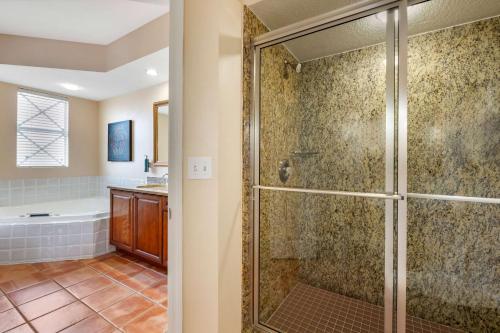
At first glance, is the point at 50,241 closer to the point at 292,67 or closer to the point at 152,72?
the point at 152,72

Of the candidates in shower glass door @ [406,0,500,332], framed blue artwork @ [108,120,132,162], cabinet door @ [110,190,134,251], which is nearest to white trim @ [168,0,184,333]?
shower glass door @ [406,0,500,332]

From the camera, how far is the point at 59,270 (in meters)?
2.46

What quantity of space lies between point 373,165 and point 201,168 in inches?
41.4

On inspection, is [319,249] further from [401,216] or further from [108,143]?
[108,143]

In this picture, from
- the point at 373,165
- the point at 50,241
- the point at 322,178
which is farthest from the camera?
the point at 50,241

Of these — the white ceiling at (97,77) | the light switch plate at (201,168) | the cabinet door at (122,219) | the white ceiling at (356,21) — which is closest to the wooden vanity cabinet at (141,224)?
the cabinet door at (122,219)

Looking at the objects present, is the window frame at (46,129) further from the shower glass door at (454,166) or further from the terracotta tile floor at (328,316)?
the shower glass door at (454,166)

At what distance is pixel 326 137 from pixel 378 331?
128 centimetres

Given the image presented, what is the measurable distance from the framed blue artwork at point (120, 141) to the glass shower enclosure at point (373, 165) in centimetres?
274

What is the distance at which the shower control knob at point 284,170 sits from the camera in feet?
5.60

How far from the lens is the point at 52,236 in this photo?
270 cm

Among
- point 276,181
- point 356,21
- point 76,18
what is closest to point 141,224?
point 276,181

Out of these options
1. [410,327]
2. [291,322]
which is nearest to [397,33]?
[410,327]

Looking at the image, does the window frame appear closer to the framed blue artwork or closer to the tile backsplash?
the tile backsplash
